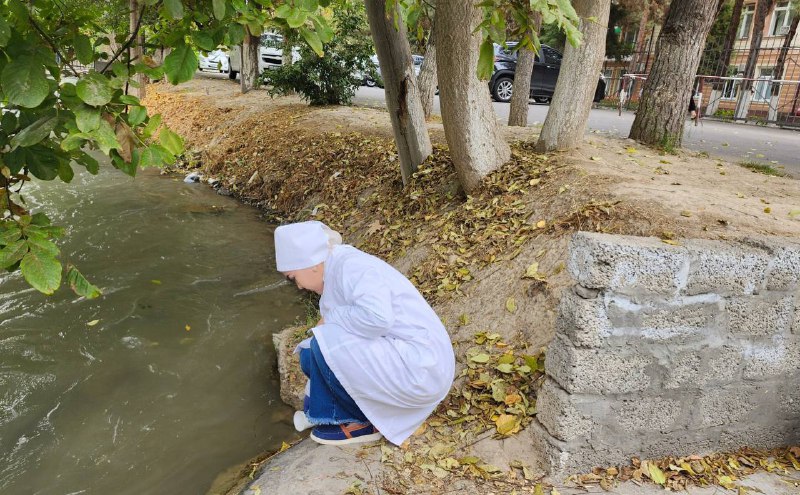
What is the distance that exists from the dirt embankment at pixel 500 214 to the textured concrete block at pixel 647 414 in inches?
20.2

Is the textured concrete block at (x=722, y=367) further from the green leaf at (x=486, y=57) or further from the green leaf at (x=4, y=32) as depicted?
the green leaf at (x=4, y=32)

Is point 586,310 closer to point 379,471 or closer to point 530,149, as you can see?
point 379,471

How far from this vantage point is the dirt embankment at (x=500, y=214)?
12.6 ft

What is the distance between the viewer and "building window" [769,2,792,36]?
2797 centimetres

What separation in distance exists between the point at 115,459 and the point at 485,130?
440cm

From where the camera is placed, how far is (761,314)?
9.47 ft

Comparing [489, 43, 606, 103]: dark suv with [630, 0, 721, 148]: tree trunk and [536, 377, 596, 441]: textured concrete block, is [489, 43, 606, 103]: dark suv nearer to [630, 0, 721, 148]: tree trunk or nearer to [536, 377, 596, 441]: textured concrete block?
[630, 0, 721, 148]: tree trunk

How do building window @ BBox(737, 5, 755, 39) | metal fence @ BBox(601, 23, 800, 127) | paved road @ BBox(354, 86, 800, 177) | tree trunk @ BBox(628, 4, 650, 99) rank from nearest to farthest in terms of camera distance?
paved road @ BBox(354, 86, 800, 177) → metal fence @ BBox(601, 23, 800, 127) → tree trunk @ BBox(628, 4, 650, 99) → building window @ BBox(737, 5, 755, 39)

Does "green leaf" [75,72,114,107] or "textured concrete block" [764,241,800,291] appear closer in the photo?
"green leaf" [75,72,114,107]

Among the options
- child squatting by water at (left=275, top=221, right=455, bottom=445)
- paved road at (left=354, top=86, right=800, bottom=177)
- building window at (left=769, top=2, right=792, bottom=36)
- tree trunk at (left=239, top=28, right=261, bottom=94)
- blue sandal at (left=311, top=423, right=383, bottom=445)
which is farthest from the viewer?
building window at (left=769, top=2, right=792, bottom=36)

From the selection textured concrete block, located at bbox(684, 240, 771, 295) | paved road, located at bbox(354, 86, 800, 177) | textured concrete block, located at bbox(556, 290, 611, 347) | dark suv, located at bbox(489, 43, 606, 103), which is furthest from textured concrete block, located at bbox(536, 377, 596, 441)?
dark suv, located at bbox(489, 43, 606, 103)

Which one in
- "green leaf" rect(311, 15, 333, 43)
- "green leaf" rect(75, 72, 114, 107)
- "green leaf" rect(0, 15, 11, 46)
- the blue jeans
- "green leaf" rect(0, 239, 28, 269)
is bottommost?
the blue jeans

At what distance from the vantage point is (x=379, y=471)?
302 centimetres

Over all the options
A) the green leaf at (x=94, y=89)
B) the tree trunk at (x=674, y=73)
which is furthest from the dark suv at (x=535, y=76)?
the green leaf at (x=94, y=89)
